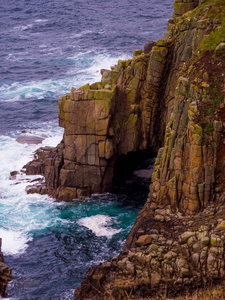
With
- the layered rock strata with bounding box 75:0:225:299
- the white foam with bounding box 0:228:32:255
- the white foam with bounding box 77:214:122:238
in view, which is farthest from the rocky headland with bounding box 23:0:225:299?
the white foam with bounding box 0:228:32:255

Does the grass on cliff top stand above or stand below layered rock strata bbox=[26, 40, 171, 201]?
above

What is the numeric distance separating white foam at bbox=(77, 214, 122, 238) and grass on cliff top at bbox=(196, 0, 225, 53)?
17.9 m

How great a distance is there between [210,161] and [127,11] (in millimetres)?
101764

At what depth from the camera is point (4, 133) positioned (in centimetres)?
6247

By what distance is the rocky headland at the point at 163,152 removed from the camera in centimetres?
2573

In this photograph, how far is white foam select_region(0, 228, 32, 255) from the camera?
3748 centimetres

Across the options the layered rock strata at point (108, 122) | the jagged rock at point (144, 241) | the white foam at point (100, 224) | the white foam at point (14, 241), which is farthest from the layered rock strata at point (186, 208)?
the white foam at point (14, 241)

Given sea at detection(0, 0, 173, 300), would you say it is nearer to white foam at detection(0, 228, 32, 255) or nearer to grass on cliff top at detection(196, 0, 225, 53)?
white foam at detection(0, 228, 32, 255)

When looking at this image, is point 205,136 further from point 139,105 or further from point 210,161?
point 139,105

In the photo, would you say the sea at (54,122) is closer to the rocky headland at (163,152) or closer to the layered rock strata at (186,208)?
the rocky headland at (163,152)

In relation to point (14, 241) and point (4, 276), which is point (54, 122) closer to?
point (14, 241)

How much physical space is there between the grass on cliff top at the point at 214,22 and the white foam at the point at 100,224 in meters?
17.9

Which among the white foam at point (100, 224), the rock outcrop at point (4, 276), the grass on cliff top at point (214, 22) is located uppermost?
the grass on cliff top at point (214, 22)

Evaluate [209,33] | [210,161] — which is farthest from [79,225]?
[209,33]
